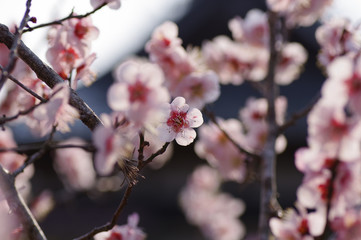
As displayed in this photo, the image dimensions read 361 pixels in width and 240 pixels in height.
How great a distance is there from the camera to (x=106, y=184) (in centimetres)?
334

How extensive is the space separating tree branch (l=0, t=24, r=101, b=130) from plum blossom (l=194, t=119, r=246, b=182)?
1492 mm

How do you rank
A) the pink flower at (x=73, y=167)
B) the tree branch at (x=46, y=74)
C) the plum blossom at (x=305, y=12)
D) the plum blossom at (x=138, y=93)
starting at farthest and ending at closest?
the pink flower at (x=73, y=167) < the plum blossom at (x=305, y=12) < the tree branch at (x=46, y=74) < the plum blossom at (x=138, y=93)

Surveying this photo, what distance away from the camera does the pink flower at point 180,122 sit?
111 cm

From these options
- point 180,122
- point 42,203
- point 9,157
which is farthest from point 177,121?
point 42,203

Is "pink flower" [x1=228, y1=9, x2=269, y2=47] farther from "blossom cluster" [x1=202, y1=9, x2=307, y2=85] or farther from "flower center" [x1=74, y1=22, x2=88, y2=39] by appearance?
"flower center" [x1=74, y1=22, x2=88, y2=39]

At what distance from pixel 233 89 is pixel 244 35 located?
5.22 metres

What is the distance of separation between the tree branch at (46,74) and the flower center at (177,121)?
0.19 metres

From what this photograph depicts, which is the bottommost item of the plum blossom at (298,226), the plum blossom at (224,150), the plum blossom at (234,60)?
the plum blossom at (298,226)

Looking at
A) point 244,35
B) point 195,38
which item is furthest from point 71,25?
point 195,38

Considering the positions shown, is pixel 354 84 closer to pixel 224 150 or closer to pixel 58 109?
pixel 58 109

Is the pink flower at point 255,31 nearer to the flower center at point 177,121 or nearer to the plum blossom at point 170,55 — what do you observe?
the plum blossom at point 170,55

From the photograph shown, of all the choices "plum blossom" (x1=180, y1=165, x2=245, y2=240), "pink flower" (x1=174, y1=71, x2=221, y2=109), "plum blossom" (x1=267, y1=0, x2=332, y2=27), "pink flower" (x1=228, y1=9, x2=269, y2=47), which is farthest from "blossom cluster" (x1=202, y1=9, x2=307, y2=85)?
"plum blossom" (x1=180, y1=165, x2=245, y2=240)

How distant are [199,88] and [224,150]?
78cm

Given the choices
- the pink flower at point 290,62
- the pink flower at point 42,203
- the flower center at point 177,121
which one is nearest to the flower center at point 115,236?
the flower center at point 177,121
